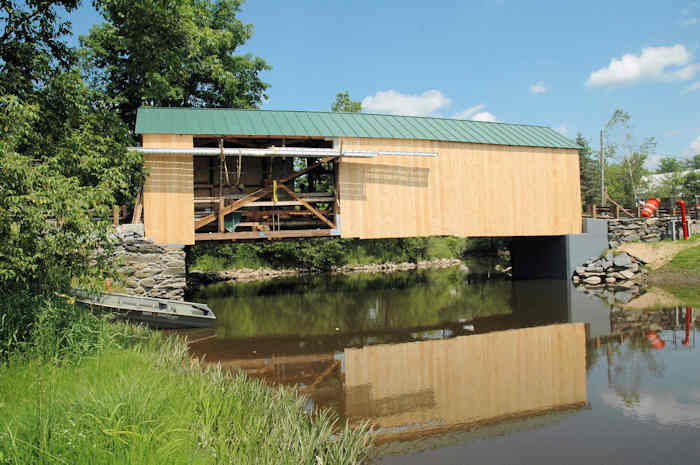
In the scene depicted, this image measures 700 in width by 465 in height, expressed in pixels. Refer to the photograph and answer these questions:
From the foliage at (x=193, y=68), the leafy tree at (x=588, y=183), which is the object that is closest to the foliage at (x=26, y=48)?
the foliage at (x=193, y=68)

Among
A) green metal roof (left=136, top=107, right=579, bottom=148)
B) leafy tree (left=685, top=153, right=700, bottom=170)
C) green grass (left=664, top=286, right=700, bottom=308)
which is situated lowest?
green grass (left=664, top=286, right=700, bottom=308)

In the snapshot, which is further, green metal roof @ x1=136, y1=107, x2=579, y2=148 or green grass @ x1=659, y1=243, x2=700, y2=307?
green grass @ x1=659, y1=243, x2=700, y2=307

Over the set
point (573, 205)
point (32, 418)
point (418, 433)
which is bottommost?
point (418, 433)

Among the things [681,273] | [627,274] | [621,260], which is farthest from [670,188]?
[627,274]

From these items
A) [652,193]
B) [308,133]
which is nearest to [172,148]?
[308,133]

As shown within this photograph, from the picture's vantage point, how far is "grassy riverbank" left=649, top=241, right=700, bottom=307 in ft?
54.9

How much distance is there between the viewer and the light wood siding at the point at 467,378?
582 cm

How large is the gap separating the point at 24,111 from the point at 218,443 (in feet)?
A: 14.9

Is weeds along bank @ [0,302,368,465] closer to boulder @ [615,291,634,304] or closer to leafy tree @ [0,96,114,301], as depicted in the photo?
leafy tree @ [0,96,114,301]

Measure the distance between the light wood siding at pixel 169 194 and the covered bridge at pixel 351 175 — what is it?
0.09 feet

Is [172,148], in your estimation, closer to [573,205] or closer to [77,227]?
[77,227]

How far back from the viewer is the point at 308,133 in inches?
581

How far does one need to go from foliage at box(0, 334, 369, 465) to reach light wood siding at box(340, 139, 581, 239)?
10.1 meters

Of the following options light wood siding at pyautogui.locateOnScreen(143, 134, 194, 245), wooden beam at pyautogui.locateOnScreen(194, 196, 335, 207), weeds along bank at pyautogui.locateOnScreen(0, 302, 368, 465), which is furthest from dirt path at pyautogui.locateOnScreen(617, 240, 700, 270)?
weeds along bank at pyautogui.locateOnScreen(0, 302, 368, 465)
